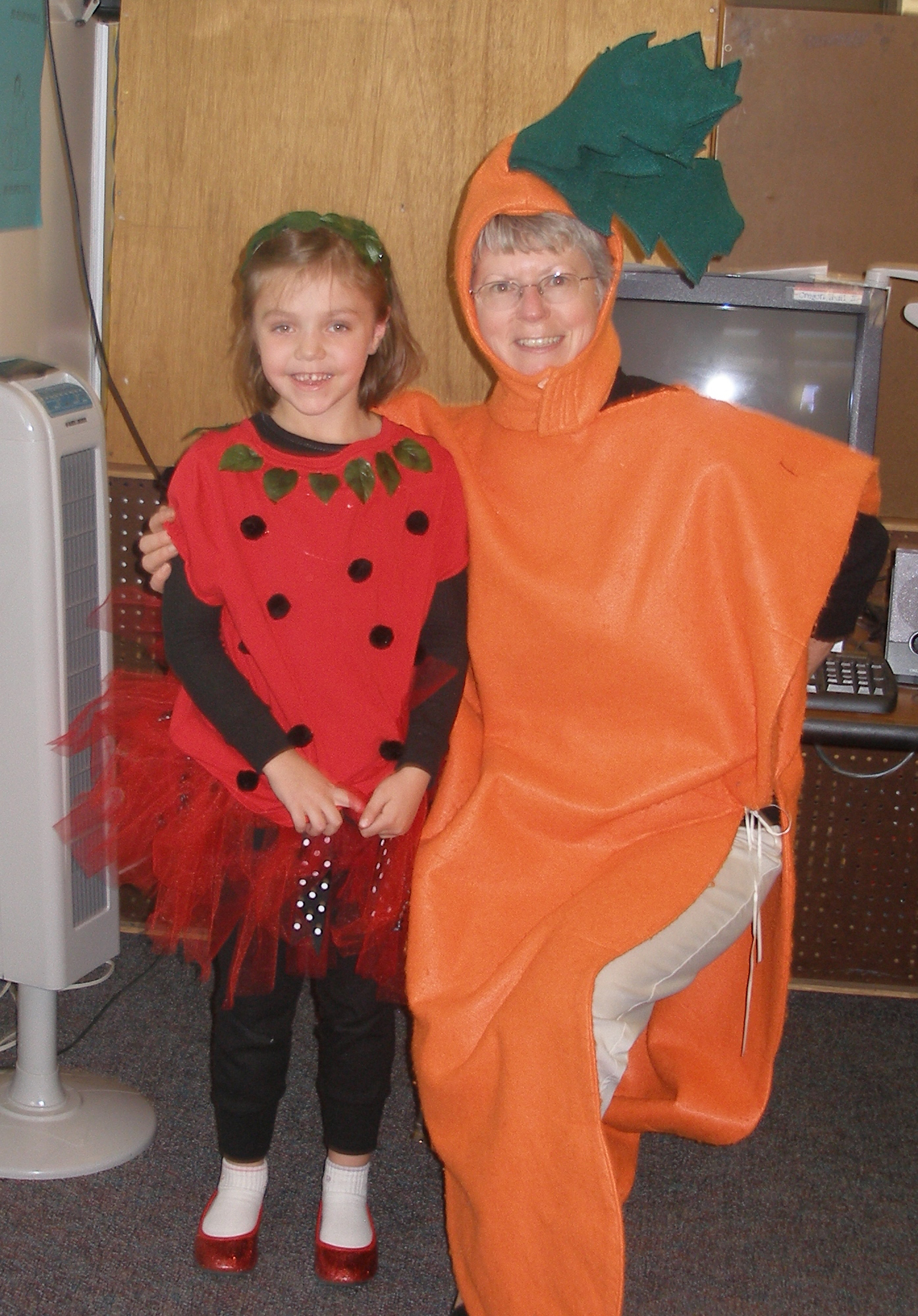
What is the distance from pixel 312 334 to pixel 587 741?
0.58 meters

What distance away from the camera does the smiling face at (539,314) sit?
1436mm

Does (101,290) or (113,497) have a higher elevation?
(101,290)

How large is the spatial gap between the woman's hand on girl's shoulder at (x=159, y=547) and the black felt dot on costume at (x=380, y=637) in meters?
0.26

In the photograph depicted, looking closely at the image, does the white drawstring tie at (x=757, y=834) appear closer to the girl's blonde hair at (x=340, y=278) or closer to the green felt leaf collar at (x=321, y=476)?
the green felt leaf collar at (x=321, y=476)

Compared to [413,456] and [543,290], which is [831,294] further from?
[413,456]

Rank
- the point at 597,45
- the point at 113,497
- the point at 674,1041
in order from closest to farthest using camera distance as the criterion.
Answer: the point at 674,1041, the point at 597,45, the point at 113,497

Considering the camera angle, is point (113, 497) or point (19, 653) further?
point (113, 497)

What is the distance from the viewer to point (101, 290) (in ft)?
7.16

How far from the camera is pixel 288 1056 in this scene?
1.58 meters

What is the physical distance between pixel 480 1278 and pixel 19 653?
3.22 feet

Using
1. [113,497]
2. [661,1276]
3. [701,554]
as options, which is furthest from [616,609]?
[113,497]

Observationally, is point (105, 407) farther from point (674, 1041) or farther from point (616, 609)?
point (674, 1041)

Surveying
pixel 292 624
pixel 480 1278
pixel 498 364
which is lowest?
pixel 480 1278

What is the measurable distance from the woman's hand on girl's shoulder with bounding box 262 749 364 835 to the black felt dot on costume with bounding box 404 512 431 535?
0.30 meters
